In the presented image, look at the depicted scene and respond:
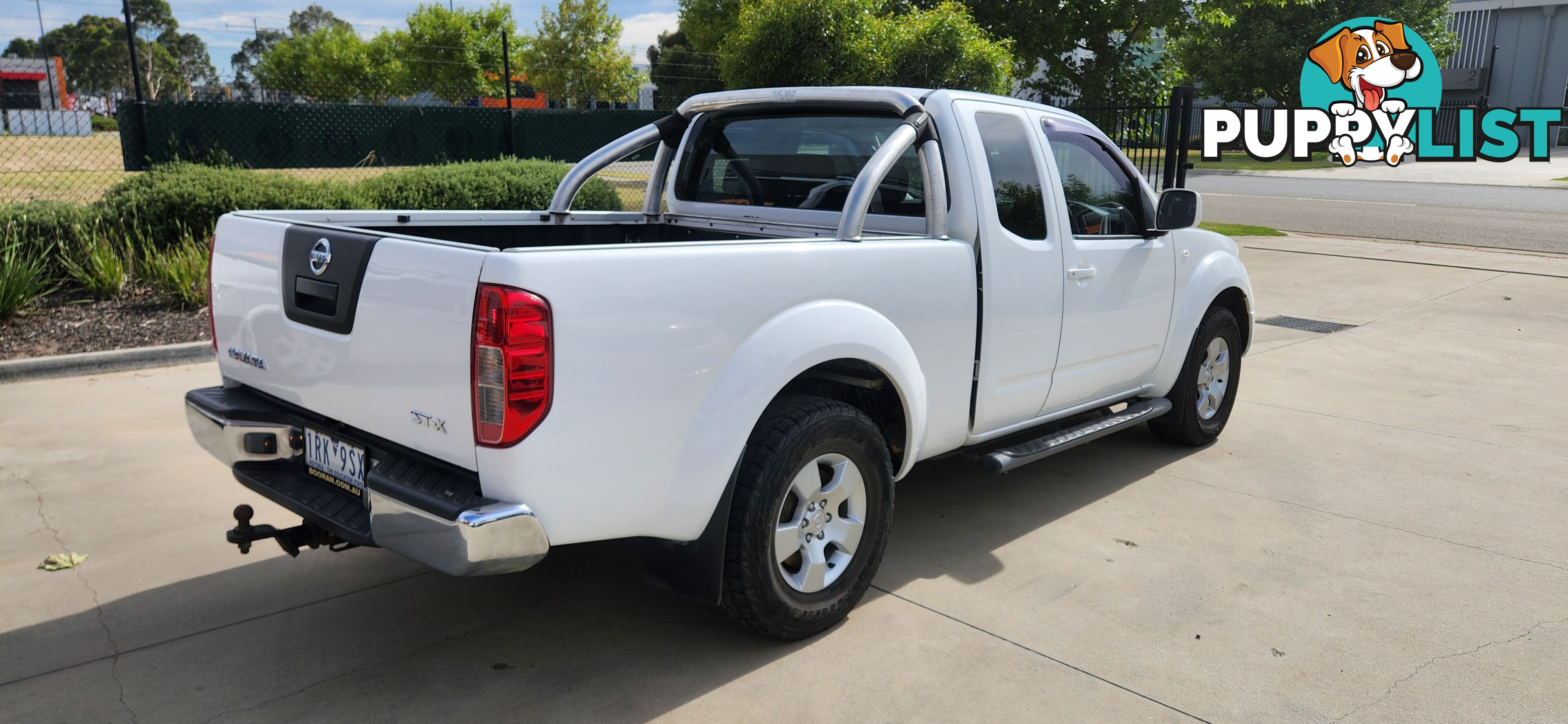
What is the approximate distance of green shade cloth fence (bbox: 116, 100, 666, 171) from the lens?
36.4 ft

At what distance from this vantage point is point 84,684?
3.20 meters

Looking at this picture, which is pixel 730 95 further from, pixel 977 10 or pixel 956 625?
pixel 977 10

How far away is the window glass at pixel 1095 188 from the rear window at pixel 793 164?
75cm

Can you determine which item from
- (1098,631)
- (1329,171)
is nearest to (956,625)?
(1098,631)

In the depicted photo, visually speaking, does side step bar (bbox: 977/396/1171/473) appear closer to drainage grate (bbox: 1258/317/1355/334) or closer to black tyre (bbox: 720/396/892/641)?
black tyre (bbox: 720/396/892/641)

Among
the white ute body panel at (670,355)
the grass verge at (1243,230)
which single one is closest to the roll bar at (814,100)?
the white ute body panel at (670,355)

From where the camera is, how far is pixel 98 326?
773 centimetres

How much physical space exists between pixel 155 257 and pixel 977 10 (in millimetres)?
16114

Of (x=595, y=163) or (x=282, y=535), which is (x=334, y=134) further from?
(x=282, y=535)

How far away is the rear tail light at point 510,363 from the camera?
103 inches

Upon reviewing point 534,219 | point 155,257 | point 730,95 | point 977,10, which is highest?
point 977,10

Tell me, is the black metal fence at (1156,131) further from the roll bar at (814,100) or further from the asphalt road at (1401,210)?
the roll bar at (814,100)

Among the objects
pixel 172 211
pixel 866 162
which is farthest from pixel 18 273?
pixel 866 162

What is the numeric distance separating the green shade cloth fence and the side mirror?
697 cm
